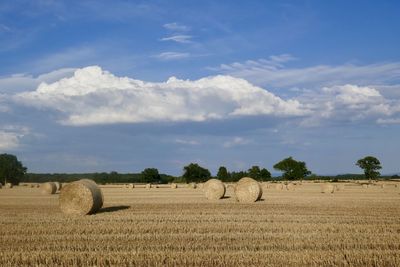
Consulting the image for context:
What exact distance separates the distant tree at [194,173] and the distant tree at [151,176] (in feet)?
17.0

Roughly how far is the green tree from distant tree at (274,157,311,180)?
55.4 meters

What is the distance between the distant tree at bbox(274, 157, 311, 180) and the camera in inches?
4461

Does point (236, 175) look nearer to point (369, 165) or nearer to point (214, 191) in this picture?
point (369, 165)

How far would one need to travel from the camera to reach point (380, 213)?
18375 millimetres

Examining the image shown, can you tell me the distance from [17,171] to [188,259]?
93.0m

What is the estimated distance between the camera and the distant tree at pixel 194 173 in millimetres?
96438

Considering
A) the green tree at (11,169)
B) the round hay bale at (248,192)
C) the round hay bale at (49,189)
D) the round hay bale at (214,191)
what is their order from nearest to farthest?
the round hay bale at (248,192)
the round hay bale at (214,191)
the round hay bale at (49,189)
the green tree at (11,169)

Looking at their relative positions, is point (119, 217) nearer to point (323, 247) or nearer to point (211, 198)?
point (323, 247)

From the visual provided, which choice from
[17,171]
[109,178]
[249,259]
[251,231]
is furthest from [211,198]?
[109,178]

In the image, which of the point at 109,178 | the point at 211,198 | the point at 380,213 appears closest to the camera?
the point at 380,213

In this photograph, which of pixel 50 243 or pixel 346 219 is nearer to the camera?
pixel 50 243

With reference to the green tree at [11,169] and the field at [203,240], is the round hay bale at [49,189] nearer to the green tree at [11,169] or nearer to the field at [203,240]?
the field at [203,240]

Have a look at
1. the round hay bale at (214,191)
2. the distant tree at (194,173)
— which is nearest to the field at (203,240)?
the round hay bale at (214,191)

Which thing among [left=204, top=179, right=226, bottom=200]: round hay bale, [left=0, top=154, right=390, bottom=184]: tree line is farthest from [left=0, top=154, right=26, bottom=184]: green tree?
[left=204, top=179, right=226, bottom=200]: round hay bale
